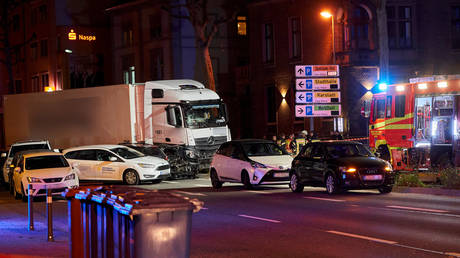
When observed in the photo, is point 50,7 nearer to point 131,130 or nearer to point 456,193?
point 131,130

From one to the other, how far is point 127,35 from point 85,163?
29.7m

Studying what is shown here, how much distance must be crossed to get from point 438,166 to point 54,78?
45.9m

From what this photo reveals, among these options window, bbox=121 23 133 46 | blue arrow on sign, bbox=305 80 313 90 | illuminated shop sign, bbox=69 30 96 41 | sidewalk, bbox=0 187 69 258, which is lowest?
sidewalk, bbox=0 187 69 258

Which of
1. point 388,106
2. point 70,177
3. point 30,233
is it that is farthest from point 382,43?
point 30,233

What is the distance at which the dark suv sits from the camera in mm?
21438

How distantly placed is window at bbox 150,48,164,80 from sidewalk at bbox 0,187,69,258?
3142 centimetres

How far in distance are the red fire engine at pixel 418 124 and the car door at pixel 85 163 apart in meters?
11.0

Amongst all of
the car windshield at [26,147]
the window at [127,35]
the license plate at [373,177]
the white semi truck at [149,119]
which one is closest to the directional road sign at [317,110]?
the white semi truck at [149,119]

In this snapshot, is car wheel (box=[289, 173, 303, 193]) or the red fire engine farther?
the red fire engine

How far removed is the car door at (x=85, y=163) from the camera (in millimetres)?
29547

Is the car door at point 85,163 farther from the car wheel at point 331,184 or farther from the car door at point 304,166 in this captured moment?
the car wheel at point 331,184

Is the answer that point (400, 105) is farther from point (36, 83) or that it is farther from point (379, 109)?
point (36, 83)

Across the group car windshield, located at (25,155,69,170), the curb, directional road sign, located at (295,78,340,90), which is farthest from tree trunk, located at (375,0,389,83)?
car windshield, located at (25,155,69,170)

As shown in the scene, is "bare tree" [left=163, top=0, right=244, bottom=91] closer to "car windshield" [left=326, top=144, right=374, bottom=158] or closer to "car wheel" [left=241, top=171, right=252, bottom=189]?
"car wheel" [left=241, top=171, right=252, bottom=189]
